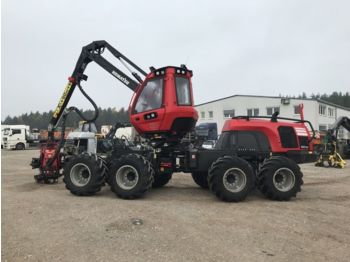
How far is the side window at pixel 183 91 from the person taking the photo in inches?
372

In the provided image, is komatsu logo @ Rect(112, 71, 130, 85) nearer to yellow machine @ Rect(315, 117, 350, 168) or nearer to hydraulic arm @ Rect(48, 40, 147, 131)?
hydraulic arm @ Rect(48, 40, 147, 131)

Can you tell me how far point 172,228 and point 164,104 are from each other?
4020mm

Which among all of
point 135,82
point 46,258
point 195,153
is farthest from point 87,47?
point 46,258

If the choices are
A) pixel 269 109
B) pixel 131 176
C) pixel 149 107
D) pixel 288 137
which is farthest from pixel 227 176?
pixel 269 109

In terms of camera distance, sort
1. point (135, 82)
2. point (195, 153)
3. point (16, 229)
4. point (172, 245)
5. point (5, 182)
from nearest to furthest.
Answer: point (172, 245) < point (16, 229) < point (195, 153) < point (135, 82) < point (5, 182)

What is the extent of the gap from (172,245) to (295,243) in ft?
6.47

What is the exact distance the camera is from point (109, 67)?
10641 mm

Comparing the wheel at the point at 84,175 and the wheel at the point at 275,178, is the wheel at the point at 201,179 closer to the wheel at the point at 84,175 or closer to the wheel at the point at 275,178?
the wheel at the point at 275,178

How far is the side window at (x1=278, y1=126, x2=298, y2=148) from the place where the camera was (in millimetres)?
9500

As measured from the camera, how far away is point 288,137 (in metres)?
9.59

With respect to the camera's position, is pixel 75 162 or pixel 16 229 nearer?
pixel 16 229

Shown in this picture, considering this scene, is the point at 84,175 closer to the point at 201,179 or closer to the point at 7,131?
the point at 201,179

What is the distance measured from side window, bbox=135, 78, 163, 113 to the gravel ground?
2512 millimetres

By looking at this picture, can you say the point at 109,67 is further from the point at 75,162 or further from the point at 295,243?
the point at 295,243
